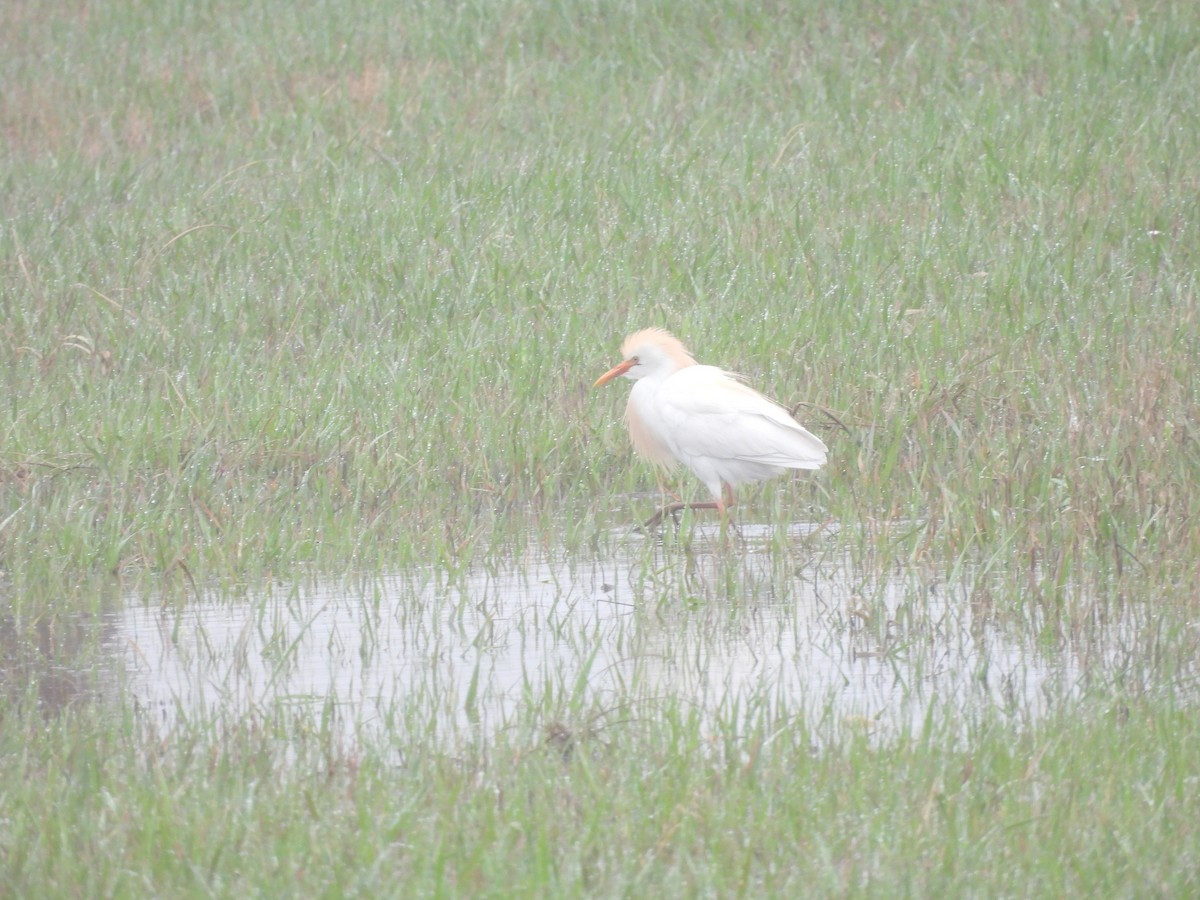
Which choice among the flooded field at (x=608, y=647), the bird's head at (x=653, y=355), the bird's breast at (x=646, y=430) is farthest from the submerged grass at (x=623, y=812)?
the bird's head at (x=653, y=355)

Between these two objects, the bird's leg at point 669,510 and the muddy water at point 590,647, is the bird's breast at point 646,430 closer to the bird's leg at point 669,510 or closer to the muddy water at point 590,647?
the bird's leg at point 669,510

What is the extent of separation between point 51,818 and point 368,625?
141cm

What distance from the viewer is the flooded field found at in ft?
12.8

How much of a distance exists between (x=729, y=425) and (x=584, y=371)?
1312mm

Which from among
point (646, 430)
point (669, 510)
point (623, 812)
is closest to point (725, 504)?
point (669, 510)

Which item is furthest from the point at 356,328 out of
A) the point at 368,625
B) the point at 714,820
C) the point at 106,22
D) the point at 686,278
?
the point at 106,22

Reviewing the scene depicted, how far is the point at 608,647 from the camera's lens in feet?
14.4

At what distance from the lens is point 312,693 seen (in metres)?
4.11

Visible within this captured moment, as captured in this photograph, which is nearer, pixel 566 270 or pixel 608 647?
pixel 608 647

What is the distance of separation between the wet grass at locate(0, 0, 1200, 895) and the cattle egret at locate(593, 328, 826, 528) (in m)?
0.19

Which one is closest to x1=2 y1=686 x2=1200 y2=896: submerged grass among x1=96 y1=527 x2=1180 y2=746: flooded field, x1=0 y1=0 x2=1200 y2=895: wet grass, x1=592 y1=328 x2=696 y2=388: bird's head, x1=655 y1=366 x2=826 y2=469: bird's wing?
x1=0 y1=0 x2=1200 y2=895: wet grass

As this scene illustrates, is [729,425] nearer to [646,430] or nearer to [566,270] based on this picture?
[646,430]

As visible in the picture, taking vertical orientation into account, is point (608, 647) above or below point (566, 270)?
below

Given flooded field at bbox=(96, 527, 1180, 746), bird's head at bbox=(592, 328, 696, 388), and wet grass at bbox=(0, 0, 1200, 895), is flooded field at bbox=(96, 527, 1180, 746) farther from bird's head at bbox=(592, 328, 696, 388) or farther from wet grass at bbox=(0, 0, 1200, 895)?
bird's head at bbox=(592, 328, 696, 388)
